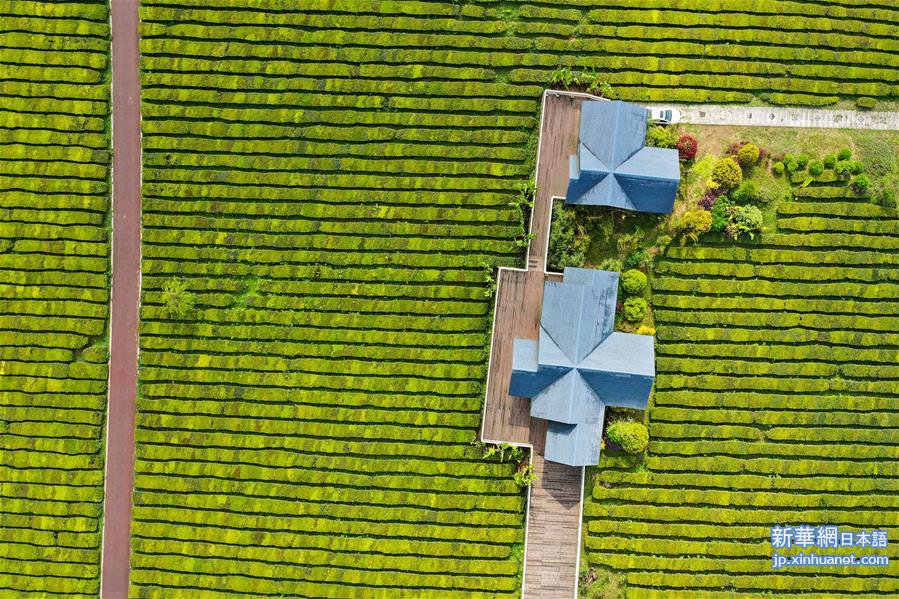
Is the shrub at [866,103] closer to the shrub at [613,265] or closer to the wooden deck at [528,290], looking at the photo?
the wooden deck at [528,290]

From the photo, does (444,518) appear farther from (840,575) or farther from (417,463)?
(840,575)

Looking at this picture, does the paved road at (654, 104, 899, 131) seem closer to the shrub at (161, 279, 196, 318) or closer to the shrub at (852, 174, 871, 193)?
the shrub at (852, 174, 871, 193)

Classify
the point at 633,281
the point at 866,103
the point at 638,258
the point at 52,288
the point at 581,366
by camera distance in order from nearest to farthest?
the point at 581,366 → the point at 633,281 → the point at 638,258 → the point at 866,103 → the point at 52,288

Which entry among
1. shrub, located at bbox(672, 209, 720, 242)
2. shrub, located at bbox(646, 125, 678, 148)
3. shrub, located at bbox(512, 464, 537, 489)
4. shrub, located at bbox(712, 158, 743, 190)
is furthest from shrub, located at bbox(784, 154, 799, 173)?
shrub, located at bbox(512, 464, 537, 489)

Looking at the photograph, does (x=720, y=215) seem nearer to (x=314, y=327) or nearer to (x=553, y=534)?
(x=553, y=534)

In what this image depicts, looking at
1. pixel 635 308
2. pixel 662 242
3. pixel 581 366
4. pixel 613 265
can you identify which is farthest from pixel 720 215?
pixel 581 366

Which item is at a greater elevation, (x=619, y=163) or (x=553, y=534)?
(x=619, y=163)
